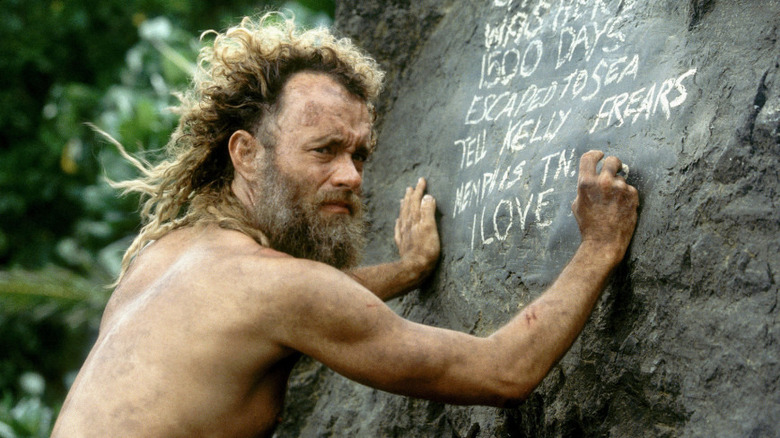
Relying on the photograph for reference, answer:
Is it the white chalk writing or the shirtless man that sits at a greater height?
the white chalk writing

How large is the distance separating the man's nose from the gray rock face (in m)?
0.48

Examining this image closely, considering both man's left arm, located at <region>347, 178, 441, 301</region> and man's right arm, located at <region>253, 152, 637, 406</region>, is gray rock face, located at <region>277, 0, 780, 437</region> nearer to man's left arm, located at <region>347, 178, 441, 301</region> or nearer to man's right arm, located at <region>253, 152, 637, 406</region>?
man's left arm, located at <region>347, 178, 441, 301</region>

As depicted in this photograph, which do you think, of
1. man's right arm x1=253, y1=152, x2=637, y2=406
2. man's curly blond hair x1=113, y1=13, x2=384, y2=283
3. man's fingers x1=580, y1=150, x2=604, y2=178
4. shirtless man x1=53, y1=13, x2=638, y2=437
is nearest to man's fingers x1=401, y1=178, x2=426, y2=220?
man's curly blond hair x1=113, y1=13, x2=384, y2=283

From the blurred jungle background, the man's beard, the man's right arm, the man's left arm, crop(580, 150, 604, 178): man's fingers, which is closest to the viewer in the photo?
the man's right arm

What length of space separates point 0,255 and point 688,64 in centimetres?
847

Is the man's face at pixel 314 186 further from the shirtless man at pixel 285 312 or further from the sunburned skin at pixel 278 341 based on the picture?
the sunburned skin at pixel 278 341

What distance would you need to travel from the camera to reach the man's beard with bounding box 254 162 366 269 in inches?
104

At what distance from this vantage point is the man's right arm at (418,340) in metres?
2.19

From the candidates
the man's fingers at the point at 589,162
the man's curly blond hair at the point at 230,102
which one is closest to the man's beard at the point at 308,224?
the man's curly blond hair at the point at 230,102

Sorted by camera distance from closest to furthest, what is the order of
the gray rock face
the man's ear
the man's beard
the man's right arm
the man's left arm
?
1. the gray rock face
2. the man's right arm
3. the man's beard
4. the man's ear
5. the man's left arm

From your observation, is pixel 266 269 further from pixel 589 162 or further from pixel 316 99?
pixel 589 162

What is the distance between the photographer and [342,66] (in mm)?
2877

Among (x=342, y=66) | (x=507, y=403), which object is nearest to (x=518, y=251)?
(x=507, y=403)

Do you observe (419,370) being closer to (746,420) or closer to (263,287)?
(263,287)
